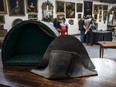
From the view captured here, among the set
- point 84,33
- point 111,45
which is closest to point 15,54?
point 111,45

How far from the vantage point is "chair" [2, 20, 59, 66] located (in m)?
1.20

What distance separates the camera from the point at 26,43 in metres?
1.40

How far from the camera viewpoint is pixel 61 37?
106 centimetres

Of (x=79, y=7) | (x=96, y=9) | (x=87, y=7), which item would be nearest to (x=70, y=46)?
(x=79, y=7)

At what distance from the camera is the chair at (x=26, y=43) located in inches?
47.3

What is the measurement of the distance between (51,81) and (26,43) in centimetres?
55

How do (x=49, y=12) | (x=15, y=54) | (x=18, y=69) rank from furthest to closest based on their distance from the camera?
(x=49, y=12) → (x=15, y=54) → (x=18, y=69)

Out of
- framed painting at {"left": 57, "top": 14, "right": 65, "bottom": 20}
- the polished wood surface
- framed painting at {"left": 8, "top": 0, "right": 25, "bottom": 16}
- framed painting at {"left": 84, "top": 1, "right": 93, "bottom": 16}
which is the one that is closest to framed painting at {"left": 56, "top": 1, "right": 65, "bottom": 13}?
framed painting at {"left": 57, "top": 14, "right": 65, "bottom": 20}

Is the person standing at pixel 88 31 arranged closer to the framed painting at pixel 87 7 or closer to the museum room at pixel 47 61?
the framed painting at pixel 87 7

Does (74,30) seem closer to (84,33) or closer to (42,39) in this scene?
(84,33)

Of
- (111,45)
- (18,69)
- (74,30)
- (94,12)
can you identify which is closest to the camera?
(18,69)

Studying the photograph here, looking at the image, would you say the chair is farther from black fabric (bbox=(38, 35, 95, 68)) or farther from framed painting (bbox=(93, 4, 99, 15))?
framed painting (bbox=(93, 4, 99, 15))

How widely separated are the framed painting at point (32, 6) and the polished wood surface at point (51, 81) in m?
7.91

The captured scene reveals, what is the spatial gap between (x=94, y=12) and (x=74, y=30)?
107 inches
